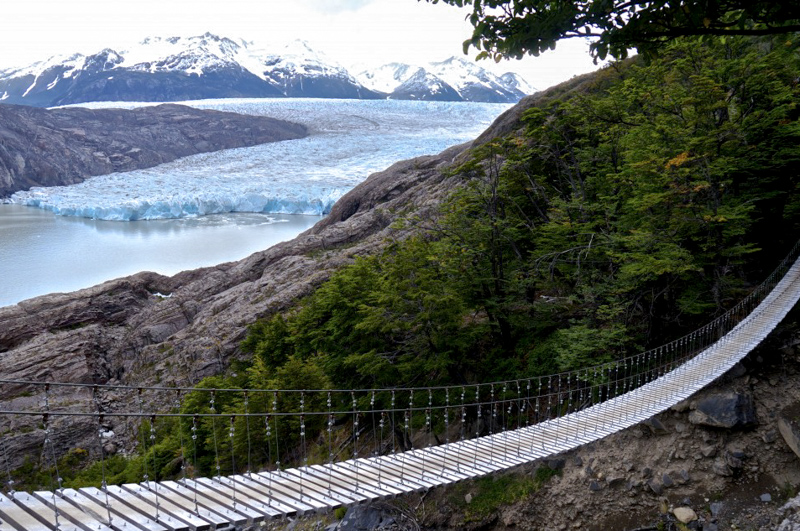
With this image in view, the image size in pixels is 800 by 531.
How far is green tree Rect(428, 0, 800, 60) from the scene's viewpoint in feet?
10.3

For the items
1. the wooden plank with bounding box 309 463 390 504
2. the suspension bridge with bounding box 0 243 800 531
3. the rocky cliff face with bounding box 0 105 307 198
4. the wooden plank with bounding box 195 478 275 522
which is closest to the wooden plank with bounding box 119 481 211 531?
the suspension bridge with bounding box 0 243 800 531

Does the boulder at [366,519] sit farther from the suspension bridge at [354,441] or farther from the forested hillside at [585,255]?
the forested hillside at [585,255]

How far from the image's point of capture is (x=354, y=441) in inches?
267

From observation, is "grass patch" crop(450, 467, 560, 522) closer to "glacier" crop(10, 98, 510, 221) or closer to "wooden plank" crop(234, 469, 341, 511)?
"wooden plank" crop(234, 469, 341, 511)

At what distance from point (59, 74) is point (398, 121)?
97571 millimetres

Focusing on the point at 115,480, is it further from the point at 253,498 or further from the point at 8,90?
the point at 8,90

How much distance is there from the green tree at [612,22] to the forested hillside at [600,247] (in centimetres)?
581

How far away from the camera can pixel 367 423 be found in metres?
11.7

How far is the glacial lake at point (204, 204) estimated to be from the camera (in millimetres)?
32469

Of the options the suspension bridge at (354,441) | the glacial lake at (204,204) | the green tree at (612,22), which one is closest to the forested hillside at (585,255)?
the suspension bridge at (354,441)

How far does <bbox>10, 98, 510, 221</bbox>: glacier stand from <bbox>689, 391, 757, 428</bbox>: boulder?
1415 inches

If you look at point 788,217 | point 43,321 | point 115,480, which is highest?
point 788,217

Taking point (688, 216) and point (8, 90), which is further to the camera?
point (8, 90)

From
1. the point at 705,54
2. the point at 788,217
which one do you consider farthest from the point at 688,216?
the point at 705,54
